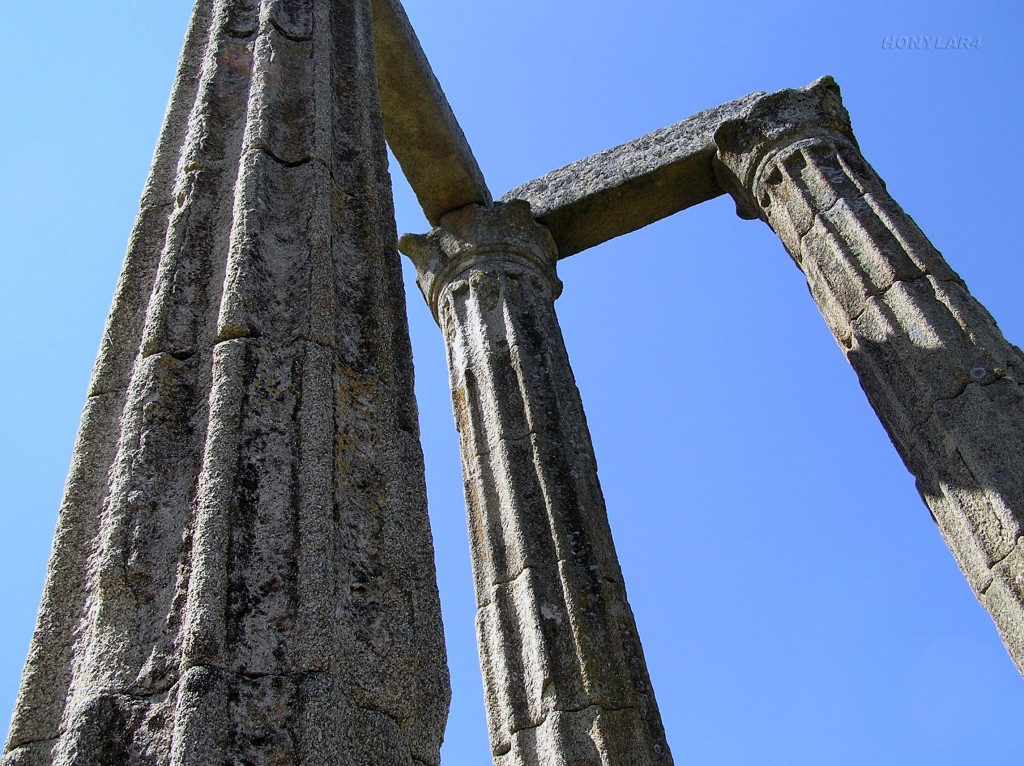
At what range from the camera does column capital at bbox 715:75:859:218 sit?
8.29 meters

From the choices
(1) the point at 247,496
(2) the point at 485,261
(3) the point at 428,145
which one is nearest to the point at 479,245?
(2) the point at 485,261

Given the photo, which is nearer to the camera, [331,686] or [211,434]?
[331,686]

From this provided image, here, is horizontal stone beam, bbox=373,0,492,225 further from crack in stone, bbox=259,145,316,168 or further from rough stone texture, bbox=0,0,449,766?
crack in stone, bbox=259,145,316,168

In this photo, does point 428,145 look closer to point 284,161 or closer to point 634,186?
point 634,186

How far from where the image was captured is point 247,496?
253cm

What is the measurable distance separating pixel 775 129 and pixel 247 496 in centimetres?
699

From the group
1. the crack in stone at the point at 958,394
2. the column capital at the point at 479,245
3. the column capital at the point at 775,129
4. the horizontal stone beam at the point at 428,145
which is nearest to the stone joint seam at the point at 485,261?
the column capital at the point at 479,245

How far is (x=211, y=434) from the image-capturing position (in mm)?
2645

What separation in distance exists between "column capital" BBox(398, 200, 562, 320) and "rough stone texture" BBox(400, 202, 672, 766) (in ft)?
0.04

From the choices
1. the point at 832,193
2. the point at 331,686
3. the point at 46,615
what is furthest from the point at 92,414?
the point at 832,193

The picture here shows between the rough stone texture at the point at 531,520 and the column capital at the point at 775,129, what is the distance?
5.95ft

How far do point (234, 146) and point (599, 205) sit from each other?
5991 millimetres

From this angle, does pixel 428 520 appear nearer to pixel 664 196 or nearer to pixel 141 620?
pixel 141 620

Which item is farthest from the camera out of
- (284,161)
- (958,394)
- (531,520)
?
(531,520)
